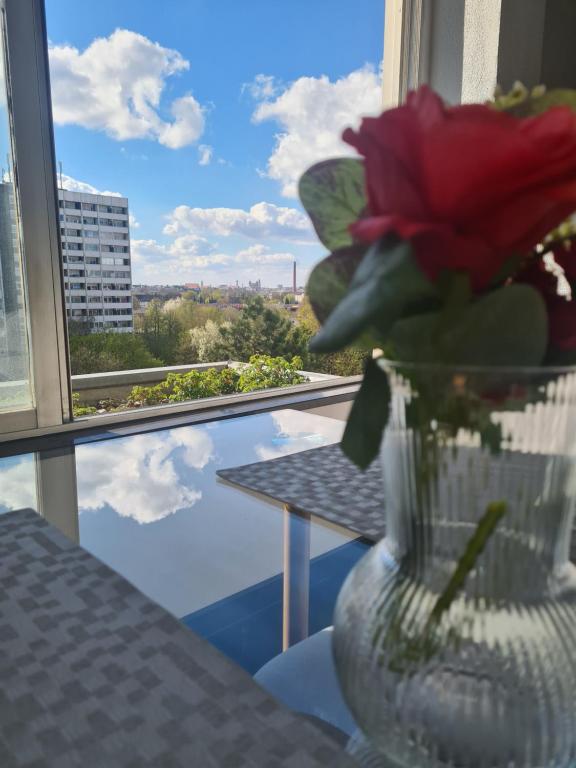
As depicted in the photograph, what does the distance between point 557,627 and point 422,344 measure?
0.15 meters

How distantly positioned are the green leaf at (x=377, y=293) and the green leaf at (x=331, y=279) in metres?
0.04

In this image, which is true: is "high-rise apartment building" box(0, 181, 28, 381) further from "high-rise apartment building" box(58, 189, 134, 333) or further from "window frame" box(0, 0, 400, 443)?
"high-rise apartment building" box(58, 189, 134, 333)

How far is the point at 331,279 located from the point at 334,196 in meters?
0.05

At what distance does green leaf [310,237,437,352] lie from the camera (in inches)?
9.0

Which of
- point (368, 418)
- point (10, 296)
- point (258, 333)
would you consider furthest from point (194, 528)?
point (258, 333)

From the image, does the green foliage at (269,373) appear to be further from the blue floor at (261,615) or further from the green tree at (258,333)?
the blue floor at (261,615)

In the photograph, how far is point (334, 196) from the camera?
306 millimetres

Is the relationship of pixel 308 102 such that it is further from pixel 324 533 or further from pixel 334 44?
pixel 324 533

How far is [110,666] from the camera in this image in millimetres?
415

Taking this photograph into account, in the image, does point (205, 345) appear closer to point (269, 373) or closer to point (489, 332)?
point (269, 373)

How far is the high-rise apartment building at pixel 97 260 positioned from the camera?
2.20m

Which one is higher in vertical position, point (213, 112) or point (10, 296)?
point (213, 112)

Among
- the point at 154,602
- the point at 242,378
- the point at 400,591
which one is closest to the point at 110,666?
the point at 154,602

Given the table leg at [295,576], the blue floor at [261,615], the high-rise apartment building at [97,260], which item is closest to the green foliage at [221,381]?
the high-rise apartment building at [97,260]
